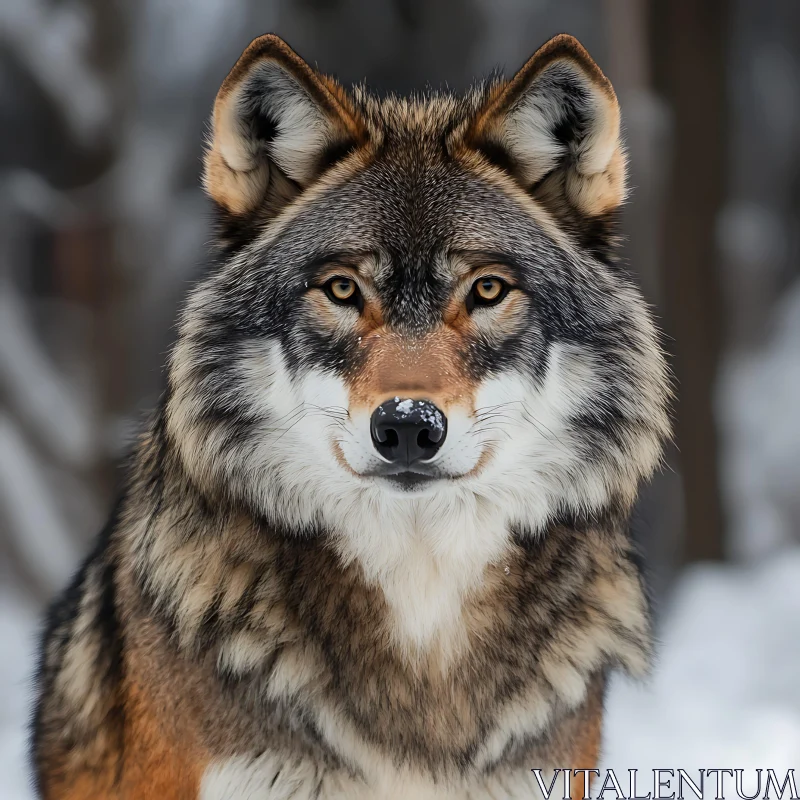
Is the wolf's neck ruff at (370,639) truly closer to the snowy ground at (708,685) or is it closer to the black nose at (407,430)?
A: the black nose at (407,430)

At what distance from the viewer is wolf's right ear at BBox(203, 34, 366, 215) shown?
2.63 meters

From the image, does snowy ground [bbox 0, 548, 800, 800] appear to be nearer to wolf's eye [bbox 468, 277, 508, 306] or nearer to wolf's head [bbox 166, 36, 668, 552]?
wolf's head [bbox 166, 36, 668, 552]

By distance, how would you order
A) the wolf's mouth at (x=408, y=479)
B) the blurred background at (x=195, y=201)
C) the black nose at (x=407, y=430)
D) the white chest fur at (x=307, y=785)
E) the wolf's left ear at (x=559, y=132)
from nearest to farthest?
the black nose at (x=407, y=430), the wolf's mouth at (x=408, y=479), the white chest fur at (x=307, y=785), the wolf's left ear at (x=559, y=132), the blurred background at (x=195, y=201)

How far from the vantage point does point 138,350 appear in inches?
309

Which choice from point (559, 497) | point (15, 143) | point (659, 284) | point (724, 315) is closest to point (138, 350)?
point (15, 143)

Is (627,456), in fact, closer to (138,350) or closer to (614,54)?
(614,54)

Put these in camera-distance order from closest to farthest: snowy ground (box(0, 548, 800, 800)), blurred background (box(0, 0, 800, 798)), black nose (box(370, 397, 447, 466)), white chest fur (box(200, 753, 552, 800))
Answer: black nose (box(370, 397, 447, 466)) < white chest fur (box(200, 753, 552, 800)) < snowy ground (box(0, 548, 800, 800)) < blurred background (box(0, 0, 800, 798))

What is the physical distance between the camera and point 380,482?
243 cm

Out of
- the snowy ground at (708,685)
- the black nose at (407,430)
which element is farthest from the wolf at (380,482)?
the snowy ground at (708,685)

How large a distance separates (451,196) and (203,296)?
31.5 inches

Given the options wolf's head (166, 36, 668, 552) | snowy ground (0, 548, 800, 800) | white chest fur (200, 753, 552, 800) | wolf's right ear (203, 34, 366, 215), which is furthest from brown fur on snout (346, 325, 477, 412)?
snowy ground (0, 548, 800, 800)

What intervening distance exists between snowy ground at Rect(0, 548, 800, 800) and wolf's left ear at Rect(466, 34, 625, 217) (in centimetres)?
176

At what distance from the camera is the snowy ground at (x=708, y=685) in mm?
4434

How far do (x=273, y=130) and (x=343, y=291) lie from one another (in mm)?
579
